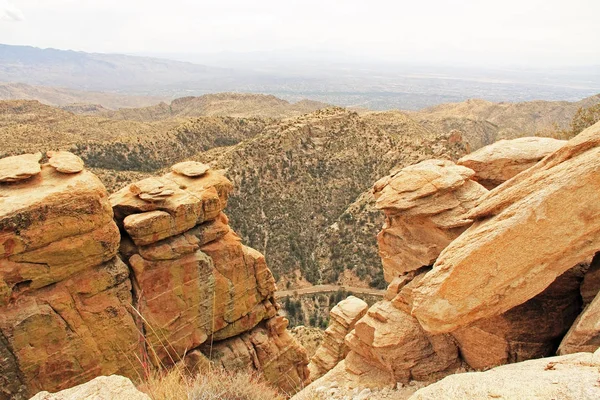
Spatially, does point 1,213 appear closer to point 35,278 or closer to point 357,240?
point 35,278

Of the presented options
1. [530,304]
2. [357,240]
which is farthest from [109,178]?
[530,304]

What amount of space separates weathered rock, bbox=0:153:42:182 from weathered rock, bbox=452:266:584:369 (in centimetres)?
1804

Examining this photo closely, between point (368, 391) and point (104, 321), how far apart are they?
1144 cm

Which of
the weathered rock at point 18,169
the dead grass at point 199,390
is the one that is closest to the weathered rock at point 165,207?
the weathered rock at point 18,169

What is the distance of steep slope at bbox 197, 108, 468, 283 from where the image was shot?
67.4 metres

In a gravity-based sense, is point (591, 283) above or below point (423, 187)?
below

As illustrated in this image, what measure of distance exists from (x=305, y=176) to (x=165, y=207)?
60.5 metres

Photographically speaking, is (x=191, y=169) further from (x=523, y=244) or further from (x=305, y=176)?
(x=305, y=176)

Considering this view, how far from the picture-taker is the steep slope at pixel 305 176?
67.4 metres

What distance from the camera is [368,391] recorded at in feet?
52.6

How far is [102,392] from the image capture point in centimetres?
863

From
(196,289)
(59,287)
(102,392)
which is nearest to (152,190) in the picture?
(196,289)

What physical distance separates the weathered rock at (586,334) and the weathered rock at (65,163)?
61.1 ft

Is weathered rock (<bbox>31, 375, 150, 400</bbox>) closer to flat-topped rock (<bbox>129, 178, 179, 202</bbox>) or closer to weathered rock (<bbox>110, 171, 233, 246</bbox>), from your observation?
weathered rock (<bbox>110, 171, 233, 246</bbox>)
